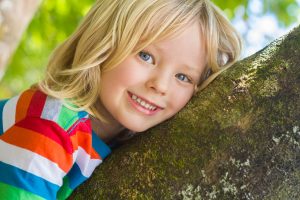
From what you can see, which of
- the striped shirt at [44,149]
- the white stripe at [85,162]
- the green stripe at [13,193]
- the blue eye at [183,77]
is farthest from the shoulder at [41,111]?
the blue eye at [183,77]

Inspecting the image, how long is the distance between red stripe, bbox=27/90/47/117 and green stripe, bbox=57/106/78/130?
0.21 feet

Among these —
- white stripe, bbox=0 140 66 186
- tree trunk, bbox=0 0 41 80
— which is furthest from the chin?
tree trunk, bbox=0 0 41 80

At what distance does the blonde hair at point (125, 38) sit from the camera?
63.1 inches

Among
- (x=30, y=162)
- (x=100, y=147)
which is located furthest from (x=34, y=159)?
(x=100, y=147)

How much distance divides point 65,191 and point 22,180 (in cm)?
19

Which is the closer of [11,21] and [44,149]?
[44,149]

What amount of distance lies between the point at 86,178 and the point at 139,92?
0.33 metres

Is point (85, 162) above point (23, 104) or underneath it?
underneath

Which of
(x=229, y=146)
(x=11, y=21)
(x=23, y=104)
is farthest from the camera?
(x=11, y=21)

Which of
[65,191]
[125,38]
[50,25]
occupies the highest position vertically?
[125,38]

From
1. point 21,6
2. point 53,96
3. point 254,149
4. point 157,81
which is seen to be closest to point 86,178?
point 53,96

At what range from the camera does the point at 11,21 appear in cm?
214

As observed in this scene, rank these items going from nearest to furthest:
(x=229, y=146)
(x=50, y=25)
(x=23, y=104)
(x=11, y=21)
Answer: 1. (x=229, y=146)
2. (x=23, y=104)
3. (x=11, y=21)
4. (x=50, y=25)

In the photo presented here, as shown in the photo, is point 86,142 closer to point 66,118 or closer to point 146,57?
point 66,118
